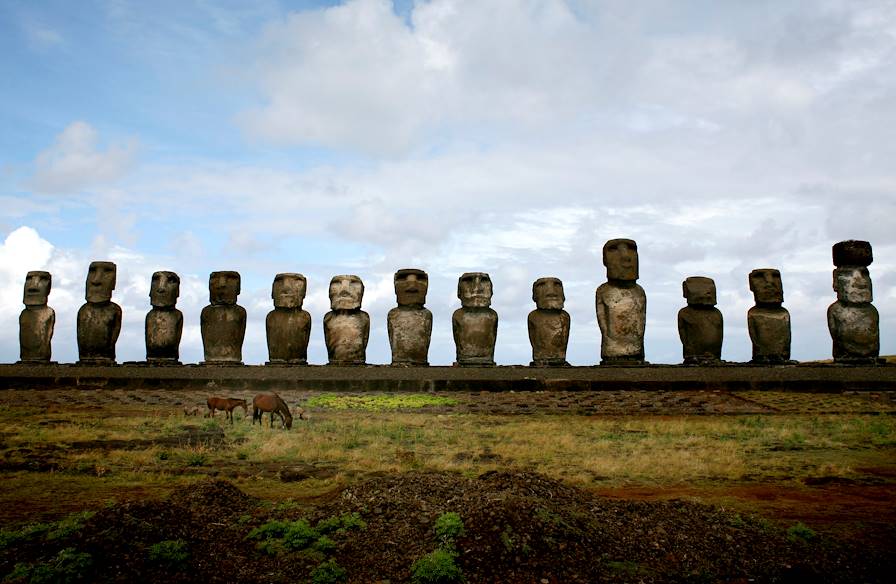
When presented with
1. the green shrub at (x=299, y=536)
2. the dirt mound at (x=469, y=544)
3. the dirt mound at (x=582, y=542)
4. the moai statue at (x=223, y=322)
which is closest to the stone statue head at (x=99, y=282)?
the moai statue at (x=223, y=322)

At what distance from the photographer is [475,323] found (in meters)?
18.8

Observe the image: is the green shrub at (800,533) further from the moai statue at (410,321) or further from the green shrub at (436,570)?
the moai statue at (410,321)

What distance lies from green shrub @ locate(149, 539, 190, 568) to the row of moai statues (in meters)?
13.3

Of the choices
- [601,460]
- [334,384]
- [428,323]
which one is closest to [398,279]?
[428,323]

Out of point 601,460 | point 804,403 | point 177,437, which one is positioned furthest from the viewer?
point 804,403

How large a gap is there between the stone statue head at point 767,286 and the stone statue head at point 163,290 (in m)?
14.6

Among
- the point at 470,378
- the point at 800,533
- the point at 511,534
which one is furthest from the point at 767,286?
the point at 511,534

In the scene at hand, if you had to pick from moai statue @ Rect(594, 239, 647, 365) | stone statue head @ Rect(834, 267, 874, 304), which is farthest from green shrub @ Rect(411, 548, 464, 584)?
stone statue head @ Rect(834, 267, 874, 304)

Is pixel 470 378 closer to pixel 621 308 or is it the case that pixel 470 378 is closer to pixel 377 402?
pixel 377 402

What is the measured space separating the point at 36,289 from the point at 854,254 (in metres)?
20.9

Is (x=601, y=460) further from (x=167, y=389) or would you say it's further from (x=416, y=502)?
(x=167, y=389)

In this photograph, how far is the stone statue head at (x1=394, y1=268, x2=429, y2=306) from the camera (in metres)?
19.2

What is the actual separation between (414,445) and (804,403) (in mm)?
8675

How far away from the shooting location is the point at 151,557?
5250 mm
